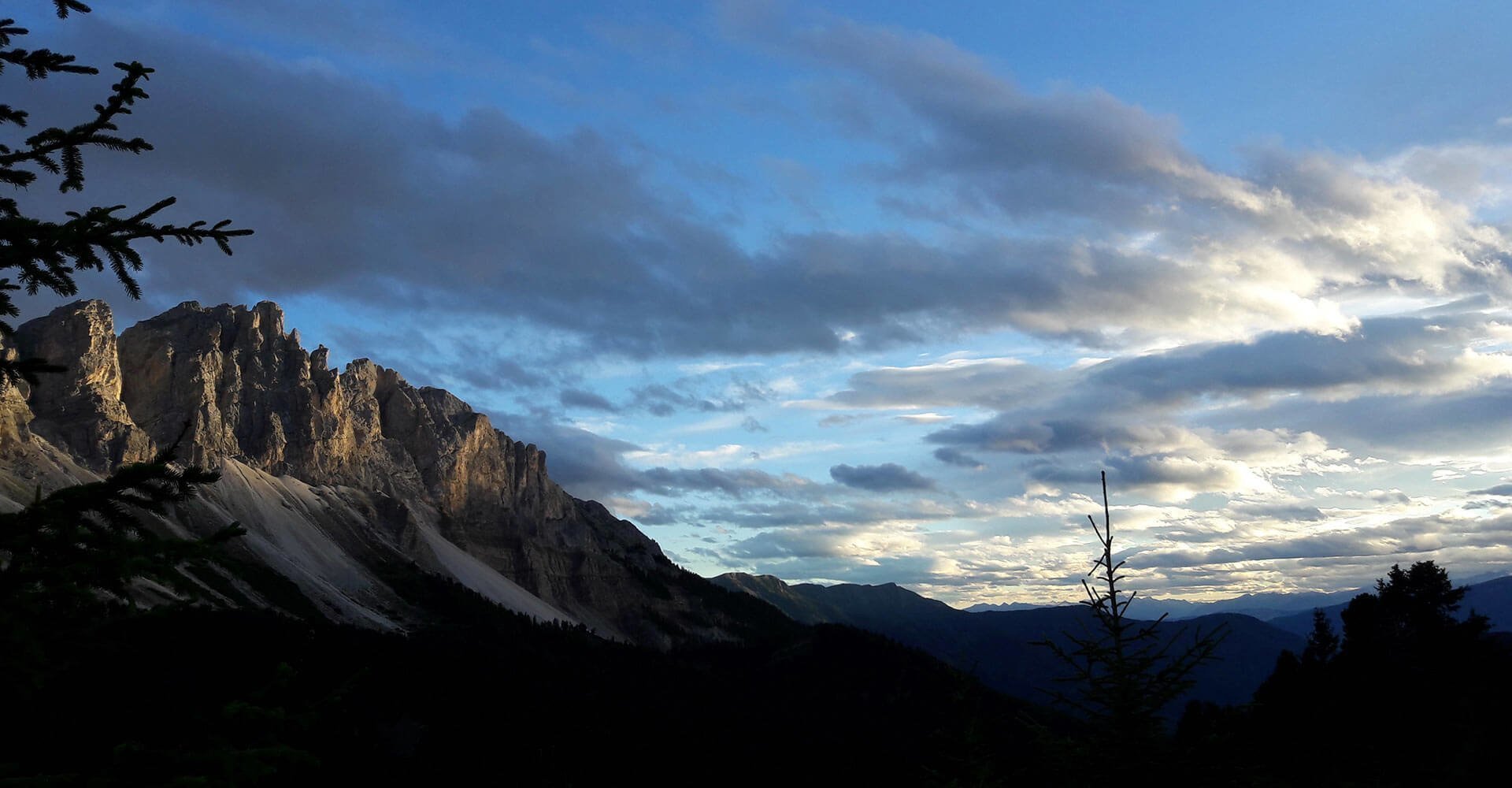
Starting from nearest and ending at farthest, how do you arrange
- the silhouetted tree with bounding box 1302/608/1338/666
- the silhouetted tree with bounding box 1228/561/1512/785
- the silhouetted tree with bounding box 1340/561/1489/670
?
the silhouetted tree with bounding box 1228/561/1512/785
the silhouetted tree with bounding box 1340/561/1489/670
the silhouetted tree with bounding box 1302/608/1338/666

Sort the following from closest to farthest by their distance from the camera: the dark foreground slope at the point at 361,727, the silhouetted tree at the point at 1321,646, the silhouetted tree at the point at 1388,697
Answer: the silhouetted tree at the point at 1388,697 → the dark foreground slope at the point at 361,727 → the silhouetted tree at the point at 1321,646

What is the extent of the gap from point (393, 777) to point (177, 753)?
79639mm

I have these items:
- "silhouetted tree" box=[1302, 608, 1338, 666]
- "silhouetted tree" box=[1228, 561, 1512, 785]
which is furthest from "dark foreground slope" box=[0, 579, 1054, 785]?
"silhouetted tree" box=[1302, 608, 1338, 666]

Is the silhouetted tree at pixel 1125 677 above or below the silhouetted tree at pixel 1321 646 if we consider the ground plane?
above

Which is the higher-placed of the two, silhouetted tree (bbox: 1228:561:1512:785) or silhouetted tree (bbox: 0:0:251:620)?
silhouetted tree (bbox: 0:0:251:620)

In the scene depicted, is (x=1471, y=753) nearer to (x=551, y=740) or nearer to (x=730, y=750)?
(x=551, y=740)

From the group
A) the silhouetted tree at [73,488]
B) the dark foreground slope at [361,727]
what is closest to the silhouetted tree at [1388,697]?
the dark foreground slope at [361,727]

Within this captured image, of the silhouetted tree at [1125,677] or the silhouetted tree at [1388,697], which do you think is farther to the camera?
the silhouetted tree at [1125,677]

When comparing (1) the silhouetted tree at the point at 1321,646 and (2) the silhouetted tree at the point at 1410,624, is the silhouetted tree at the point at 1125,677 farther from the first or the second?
(1) the silhouetted tree at the point at 1321,646

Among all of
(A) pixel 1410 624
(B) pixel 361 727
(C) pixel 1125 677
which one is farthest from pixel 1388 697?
(B) pixel 361 727

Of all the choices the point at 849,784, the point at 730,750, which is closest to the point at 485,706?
the point at 730,750

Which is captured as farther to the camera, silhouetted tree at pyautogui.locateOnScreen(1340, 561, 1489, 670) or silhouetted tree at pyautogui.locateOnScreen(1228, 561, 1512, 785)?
silhouetted tree at pyautogui.locateOnScreen(1340, 561, 1489, 670)

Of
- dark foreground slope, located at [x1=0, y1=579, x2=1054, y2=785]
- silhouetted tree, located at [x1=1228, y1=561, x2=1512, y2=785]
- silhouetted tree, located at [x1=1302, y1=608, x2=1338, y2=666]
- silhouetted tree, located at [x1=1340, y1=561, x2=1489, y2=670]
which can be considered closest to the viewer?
silhouetted tree, located at [x1=1228, y1=561, x2=1512, y2=785]

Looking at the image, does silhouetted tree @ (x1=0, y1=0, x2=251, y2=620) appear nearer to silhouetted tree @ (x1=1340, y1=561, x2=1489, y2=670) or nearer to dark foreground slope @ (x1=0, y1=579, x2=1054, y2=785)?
dark foreground slope @ (x1=0, y1=579, x2=1054, y2=785)
